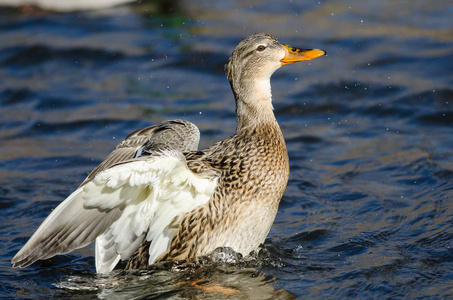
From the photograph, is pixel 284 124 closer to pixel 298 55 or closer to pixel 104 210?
pixel 298 55

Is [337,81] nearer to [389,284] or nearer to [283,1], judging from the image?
[283,1]

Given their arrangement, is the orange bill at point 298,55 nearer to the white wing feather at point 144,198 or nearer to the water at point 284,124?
the white wing feather at point 144,198

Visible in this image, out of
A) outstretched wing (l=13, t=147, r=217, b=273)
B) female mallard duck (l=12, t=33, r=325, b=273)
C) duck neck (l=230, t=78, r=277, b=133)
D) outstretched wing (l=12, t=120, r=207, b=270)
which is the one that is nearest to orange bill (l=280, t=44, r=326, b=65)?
female mallard duck (l=12, t=33, r=325, b=273)

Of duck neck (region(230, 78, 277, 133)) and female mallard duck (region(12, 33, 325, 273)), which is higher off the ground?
duck neck (region(230, 78, 277, 133))

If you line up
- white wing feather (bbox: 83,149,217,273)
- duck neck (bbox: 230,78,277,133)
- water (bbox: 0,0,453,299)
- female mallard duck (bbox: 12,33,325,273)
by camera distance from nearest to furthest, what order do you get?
1. white wing feather (bbox: 83,149,217,273)
2. female mallard duck (bbox: 12,33,325,273)
3. water (bbox: 0,0,453,299)
4. duck neck (bbox: 230,78,277,133)

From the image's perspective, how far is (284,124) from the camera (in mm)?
9336

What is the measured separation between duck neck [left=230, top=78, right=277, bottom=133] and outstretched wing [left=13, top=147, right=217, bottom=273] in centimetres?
65

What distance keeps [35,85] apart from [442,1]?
687 centimetres

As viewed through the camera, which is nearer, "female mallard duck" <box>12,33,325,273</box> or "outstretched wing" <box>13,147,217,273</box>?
"outstretched wing" <box>13,147,217,273</box>

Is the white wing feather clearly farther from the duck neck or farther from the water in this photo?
the duck neck

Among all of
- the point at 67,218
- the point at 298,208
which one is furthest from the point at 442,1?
the point at 67,218

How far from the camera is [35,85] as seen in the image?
35.8ft

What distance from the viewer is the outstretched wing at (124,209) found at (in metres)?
5.04

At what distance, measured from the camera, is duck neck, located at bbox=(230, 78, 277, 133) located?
236 inches
